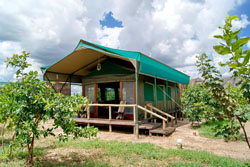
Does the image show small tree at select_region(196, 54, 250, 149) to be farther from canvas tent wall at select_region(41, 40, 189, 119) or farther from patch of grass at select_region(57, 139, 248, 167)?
canvas tent wall at select_region(41, 40, 189, 119)

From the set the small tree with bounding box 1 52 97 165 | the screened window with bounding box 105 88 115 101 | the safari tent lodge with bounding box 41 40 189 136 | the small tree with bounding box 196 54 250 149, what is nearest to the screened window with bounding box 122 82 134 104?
the safari tent lodge with bounding box 41 40 189 136

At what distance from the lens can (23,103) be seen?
3.03 meters

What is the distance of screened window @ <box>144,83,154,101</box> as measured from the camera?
838cm

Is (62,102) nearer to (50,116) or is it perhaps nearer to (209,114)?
(50,116)

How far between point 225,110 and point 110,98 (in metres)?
8.95

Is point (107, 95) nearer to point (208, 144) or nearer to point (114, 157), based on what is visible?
point (208, 144)

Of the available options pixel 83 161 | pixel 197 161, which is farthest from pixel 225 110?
pixel 83 161

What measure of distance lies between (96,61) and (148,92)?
293 cm

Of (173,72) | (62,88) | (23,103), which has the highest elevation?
(173,72)

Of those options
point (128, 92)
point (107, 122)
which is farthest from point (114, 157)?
point (128, 92)

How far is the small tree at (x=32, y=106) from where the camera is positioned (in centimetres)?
293

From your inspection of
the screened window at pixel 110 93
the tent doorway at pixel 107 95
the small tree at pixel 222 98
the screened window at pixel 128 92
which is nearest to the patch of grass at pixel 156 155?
the small tree at pixel 222 98

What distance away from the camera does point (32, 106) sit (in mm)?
3156

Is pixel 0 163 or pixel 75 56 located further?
pixel 75 56
